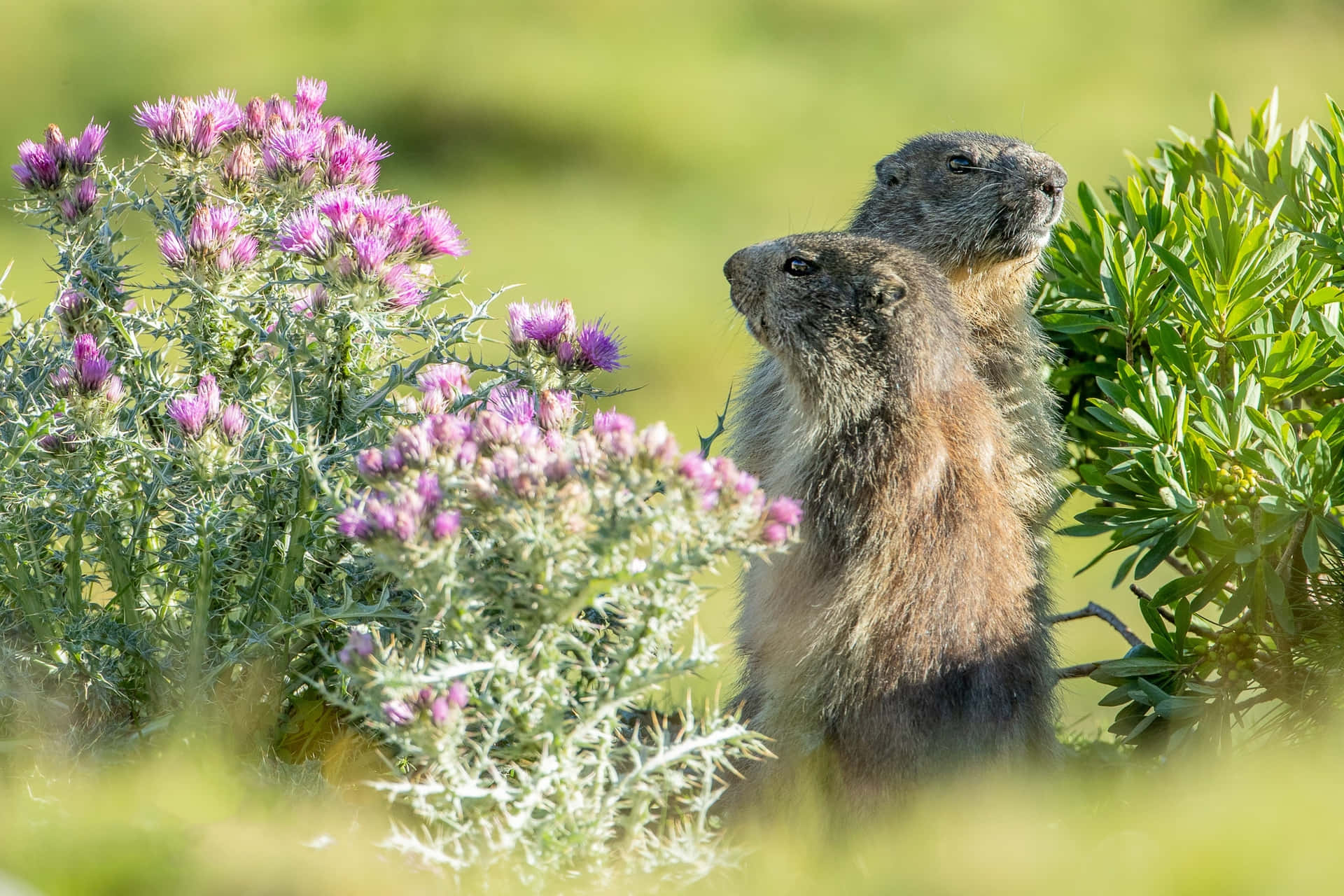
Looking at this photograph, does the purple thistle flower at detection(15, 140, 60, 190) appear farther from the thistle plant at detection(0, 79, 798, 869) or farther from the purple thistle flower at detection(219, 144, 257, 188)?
the purple thistle flower at detection(219, 144, 257, 188)

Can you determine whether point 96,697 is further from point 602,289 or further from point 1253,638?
→ point 602,289

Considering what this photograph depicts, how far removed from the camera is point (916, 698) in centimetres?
382

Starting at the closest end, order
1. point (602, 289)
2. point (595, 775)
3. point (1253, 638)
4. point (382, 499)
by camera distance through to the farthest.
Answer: point (595, 775), point (382, 499), point (1253, 638), point (602, 289)

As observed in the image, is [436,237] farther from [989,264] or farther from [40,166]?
[989,264]

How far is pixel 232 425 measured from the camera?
347 centimetres

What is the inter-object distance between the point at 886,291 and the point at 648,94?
14.4 m

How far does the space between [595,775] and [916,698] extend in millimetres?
1344

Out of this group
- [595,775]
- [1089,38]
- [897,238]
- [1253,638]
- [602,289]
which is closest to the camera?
[595,775]

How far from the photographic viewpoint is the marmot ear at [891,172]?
560 centimetres

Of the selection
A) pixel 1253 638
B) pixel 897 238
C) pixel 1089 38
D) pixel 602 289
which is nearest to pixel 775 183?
pixel 602 289

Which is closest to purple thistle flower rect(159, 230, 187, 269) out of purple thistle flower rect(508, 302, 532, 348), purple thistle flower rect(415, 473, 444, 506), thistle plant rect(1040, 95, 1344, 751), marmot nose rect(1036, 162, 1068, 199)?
purple thistle flower rect(508, 302, 532, 348)

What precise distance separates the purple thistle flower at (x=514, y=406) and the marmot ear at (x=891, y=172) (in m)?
2.59

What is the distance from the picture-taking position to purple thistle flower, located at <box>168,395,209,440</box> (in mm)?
3416

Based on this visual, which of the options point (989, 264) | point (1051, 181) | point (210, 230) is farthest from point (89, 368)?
point (1051, 181)
